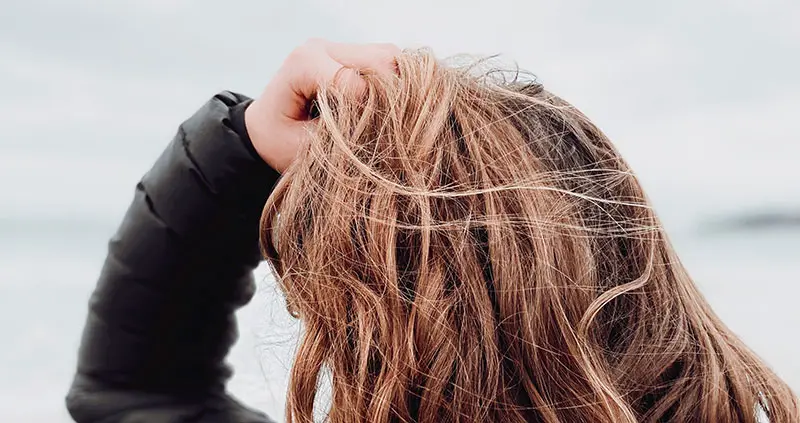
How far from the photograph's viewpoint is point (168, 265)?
0.76m

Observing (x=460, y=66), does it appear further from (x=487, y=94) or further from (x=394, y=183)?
(x=394, y=183)

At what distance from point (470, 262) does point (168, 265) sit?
363 millimetres

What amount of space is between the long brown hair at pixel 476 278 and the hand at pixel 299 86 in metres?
0.03

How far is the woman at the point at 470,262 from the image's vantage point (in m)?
0.57

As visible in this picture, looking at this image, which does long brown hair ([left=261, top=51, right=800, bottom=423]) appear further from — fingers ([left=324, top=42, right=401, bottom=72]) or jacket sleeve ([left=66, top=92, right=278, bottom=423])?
jacket sleeve ([left=66, top=92, right=278, bottom=423])

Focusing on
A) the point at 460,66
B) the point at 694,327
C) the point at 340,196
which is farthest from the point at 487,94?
the point at 694,327

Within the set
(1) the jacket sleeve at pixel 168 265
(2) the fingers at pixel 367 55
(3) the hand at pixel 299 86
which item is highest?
(2) the fingers at pixel 367 55

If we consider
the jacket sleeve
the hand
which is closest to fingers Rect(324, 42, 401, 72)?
the hand

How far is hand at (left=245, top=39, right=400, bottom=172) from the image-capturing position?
0.67m

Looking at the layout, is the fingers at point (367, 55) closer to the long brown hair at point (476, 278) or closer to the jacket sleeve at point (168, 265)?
the long brown hair at point (476, 278)

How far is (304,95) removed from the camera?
70cm

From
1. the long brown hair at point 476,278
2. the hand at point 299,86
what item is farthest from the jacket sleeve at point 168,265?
the long brown hair at point 476,278

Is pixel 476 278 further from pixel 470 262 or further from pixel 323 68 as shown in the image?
pixel 323 68

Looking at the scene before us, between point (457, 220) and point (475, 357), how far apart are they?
4.4 inches
